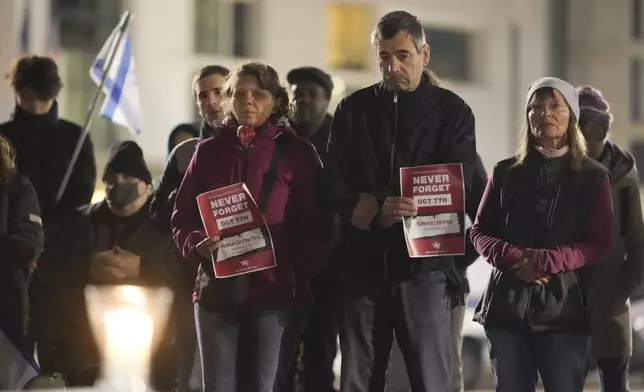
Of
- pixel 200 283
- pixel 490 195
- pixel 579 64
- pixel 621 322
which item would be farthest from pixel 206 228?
pixel 579 64

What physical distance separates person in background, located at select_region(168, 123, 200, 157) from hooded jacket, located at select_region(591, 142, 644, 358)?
6.14 ft

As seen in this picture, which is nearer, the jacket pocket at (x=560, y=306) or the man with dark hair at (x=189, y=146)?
the jacket pocket at (x=560, y=306)

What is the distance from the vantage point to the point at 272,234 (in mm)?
4770

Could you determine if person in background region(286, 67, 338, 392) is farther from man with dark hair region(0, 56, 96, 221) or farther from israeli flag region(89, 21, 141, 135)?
israeli flag region(89, 21, 141, 135)

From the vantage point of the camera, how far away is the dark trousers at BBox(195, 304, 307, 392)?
4672 mm

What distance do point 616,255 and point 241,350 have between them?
1.78 metres

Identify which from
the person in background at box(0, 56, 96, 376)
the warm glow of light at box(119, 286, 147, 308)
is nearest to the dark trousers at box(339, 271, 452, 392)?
the warm glow of light at box(119, 286, 147, 308)

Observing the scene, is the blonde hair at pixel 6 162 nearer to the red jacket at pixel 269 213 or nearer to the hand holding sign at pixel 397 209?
the red jacket at pixel 269 213

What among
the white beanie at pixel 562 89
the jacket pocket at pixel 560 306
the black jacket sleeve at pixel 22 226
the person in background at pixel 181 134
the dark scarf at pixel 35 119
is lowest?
the jacket pocket at pixel 560 306

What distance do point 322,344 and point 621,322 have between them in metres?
1.26

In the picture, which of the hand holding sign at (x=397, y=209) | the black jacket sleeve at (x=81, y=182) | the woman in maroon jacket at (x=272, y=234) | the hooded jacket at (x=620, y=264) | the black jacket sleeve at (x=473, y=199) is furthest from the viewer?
the black jacket sleeve at (x=81, y=182)

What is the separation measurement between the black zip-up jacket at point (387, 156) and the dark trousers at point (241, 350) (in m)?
0.30

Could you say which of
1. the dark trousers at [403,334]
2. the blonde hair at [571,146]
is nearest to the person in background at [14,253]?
the dark trousers at [403,334]

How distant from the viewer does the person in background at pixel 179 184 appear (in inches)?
221
